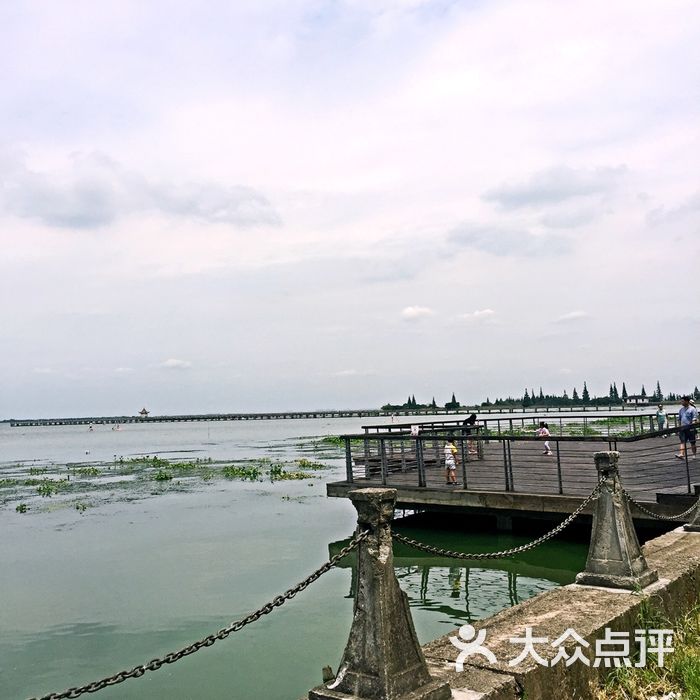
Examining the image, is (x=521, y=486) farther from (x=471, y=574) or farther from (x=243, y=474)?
(x=243, y=474)

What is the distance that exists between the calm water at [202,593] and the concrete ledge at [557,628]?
3.84 meters

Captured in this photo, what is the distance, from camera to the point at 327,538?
17156mm

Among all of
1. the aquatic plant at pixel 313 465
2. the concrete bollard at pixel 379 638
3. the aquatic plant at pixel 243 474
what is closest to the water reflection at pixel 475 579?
the concrete bollard at pixel 379 638

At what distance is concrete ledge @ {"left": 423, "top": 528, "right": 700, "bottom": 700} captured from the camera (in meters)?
3.99

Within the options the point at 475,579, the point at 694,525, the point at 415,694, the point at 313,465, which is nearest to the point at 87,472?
the point at 313,465

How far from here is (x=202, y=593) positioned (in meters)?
12.4

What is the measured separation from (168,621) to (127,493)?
57.3 ft

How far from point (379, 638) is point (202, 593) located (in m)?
9.76

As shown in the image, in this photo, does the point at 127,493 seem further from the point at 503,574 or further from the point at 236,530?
the point at 503,574

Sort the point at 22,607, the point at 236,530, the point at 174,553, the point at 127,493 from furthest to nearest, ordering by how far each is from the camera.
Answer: the point at 127,493 < the point at 236,530 < the point at 174,553 < the point at 22,607

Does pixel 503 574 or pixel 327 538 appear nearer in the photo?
pixel 503 574

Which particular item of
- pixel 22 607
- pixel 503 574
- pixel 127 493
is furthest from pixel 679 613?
pixel 127 493

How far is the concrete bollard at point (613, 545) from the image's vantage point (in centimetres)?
567

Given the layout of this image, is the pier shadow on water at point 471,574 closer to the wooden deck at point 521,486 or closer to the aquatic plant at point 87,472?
the wooden deck at point 521,486
